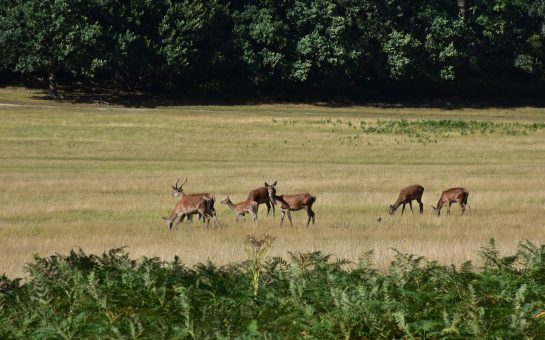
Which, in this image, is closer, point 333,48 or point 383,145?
point 383,145

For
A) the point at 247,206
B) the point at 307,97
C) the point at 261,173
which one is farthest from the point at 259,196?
the point at 307,97

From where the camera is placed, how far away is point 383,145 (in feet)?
185

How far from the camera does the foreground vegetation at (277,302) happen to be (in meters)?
8.29

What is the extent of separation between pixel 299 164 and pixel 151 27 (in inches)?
1404

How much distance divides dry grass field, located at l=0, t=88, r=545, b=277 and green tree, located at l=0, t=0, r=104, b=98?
304 centimetres

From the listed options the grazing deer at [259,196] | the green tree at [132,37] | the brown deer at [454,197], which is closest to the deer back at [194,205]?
the grazing deer at [259,196]

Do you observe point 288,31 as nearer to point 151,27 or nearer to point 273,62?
point 273,62

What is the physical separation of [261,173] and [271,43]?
135 ft

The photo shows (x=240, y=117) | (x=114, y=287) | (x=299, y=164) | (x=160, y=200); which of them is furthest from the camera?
(x=240, y=117)

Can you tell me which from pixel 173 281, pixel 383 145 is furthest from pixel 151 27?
pixel 173 281

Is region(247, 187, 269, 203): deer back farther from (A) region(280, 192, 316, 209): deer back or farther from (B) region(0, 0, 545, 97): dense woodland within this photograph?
(B) region(0, 0, 545, 97): dense woodland

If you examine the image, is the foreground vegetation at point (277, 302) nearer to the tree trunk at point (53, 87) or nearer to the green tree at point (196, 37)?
the green tree at point (196, 37)

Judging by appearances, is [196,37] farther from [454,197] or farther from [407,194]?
[454,197]

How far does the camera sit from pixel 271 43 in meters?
80.0
